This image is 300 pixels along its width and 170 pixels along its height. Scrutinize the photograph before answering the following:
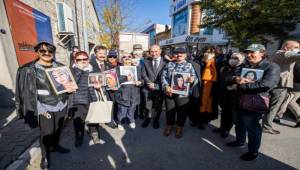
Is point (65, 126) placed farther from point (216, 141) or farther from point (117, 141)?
point (216, 141)

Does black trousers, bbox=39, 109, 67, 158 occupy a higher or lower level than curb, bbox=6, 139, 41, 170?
higher

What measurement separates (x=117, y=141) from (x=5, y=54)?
13.3 feet

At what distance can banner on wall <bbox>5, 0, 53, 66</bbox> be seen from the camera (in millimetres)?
4613

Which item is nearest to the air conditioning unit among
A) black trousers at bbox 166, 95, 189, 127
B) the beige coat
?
black trousers at bbox 166, 95, 189, 127

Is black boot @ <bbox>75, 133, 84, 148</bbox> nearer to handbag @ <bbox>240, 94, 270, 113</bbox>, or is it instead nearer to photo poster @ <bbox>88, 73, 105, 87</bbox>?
photo poster @ <bbox>88, 73, 105, 87</bbox>

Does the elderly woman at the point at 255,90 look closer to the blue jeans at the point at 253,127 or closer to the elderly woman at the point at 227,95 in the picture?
the blue jeans at the point at 253,127

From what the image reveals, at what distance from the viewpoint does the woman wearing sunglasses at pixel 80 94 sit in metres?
3.03

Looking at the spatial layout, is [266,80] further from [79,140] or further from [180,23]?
[180,23]

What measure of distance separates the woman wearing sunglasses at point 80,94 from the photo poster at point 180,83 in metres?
1.63

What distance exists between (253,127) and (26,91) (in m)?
3.56

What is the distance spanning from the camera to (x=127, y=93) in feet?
13.3

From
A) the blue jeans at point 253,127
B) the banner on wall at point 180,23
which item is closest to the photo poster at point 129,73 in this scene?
the blue jeans at point 253,127

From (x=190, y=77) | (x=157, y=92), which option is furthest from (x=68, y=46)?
(x=190, y=77)

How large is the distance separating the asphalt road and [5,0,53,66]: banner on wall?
297cm
